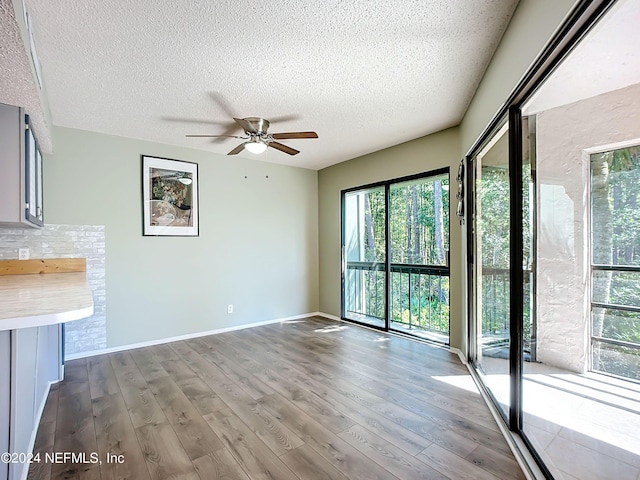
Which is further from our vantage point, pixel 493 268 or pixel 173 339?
pixel 173 339

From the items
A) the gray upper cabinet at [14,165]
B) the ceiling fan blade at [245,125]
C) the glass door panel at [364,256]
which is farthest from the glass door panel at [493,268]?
the gray upper cabinet at [14,165]

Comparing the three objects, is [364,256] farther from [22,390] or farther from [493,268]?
[22,390]

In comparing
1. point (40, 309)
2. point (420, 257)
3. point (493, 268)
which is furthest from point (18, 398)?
point (420, 257)

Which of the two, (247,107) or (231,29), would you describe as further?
(247,107)

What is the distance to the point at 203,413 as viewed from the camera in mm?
2338

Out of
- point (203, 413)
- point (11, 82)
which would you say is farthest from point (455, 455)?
point (11, 82)

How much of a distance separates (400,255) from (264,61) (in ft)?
9.82

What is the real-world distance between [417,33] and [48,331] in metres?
3.69

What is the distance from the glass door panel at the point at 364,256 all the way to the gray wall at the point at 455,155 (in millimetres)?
174

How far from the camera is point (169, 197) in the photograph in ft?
13.5

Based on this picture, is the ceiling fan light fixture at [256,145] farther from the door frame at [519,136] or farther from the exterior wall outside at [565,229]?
the exterior wall outside at [565,229]

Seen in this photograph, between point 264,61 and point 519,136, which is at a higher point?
point 264,61

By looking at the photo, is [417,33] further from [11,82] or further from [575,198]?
[11,82]

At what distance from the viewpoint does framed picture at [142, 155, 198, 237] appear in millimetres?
3963
